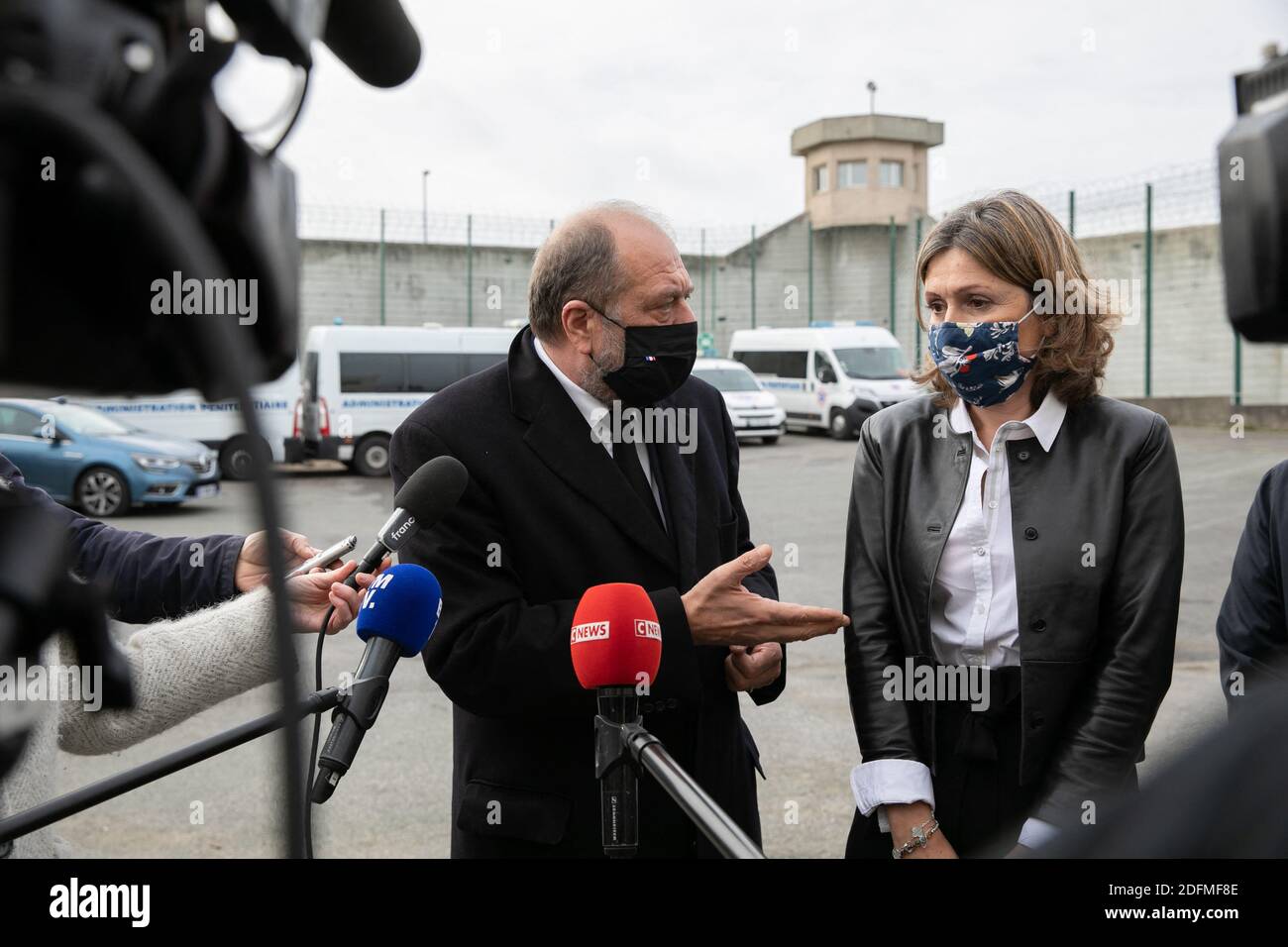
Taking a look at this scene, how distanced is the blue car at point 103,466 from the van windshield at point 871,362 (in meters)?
13.8

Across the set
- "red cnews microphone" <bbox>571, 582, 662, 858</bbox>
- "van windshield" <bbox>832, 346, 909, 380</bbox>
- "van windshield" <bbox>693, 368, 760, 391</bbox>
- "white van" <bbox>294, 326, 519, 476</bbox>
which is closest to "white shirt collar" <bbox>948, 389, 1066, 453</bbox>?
"red cnews microphone" <bbox>571, 582, 662, 858</bbox>

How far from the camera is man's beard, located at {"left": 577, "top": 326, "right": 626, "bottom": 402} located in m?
2.69

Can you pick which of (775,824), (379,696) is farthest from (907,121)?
(379,696)

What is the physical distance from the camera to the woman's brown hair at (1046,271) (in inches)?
98.3

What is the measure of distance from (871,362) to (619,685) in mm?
22140

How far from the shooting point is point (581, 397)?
267 cm

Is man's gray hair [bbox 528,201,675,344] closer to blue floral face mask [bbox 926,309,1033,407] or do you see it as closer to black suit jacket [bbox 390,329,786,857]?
black suit jacket [bbox 390,329,786,857]

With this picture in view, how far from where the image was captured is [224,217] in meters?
0.66

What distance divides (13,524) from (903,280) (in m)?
29.2

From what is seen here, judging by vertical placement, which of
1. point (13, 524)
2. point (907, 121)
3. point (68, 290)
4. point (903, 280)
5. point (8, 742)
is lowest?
point (8, 742)

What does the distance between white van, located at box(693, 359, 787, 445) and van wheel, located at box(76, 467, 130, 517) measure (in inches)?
456

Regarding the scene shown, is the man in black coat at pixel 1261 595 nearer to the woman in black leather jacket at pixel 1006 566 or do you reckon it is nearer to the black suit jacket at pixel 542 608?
the woman in black leather jacket at pixel 1006 566

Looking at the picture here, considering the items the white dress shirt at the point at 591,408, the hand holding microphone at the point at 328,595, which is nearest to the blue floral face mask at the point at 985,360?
the white dress shirt at the point at 591,408

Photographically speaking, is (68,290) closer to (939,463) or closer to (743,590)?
(743,590)
